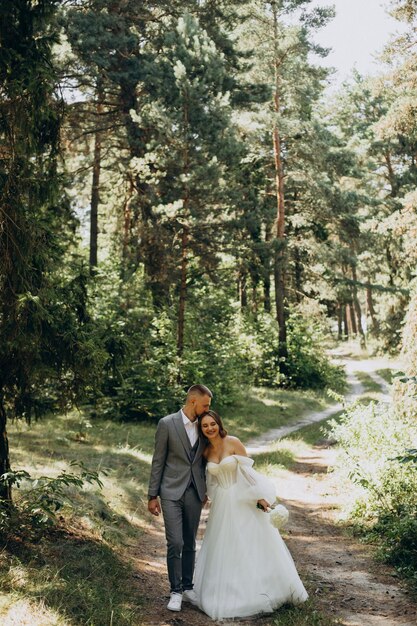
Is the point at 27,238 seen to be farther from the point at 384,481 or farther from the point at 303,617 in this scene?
the point at 384,481

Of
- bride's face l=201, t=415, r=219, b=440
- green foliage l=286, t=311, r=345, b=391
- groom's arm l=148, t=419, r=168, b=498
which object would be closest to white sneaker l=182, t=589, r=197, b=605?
groom's arm l=148, t=419, r=168, b=498

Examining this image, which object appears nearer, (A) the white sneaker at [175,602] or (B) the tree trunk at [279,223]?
(A) the white sneaker at [175,602]

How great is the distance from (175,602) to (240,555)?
723mm

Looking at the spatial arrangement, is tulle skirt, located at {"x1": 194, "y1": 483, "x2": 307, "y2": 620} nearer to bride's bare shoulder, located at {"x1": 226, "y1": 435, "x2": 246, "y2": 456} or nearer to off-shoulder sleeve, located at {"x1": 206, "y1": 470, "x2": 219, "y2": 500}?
off-shoulder sleeve, located at {"x1": 206, "y1": 470, "x2": 219, "y2": 500}

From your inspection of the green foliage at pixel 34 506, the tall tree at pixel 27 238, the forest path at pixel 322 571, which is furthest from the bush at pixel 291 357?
the green foliage at pixel 34 506

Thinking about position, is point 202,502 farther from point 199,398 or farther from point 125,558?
point 125,558

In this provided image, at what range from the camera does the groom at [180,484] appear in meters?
5.75

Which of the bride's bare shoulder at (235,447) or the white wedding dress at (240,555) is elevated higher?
the bride's bare shoulder at (235,447)

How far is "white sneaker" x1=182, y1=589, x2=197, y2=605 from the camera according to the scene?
5910 mm

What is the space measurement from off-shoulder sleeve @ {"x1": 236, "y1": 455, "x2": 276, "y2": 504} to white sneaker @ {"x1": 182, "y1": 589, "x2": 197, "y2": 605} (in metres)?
1.03

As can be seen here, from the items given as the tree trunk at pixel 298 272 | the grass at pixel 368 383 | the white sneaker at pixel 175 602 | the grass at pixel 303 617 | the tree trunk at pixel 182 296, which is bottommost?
the grass at pixel 368 383

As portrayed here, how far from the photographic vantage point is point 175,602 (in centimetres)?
570

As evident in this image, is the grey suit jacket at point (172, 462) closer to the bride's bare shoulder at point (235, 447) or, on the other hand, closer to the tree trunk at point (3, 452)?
the bride's bare shoulder at point (235, 447)

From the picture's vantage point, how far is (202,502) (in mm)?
5977
